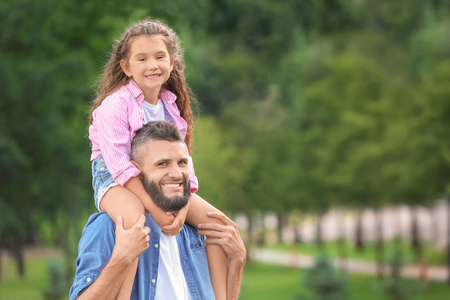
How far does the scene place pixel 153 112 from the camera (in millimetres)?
2857

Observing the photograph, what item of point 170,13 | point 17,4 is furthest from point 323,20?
point 17,4

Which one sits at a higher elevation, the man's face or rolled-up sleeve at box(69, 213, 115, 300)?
the man's face

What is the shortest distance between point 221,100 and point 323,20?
15942 mm

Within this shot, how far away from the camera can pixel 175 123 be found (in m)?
2.92

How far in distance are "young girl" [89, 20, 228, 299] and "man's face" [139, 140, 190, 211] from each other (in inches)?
1.6

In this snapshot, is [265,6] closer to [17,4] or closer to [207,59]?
[17,4]

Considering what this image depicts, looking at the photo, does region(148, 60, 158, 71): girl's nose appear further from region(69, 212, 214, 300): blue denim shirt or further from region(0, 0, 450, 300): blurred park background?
region(0, 0, 450, 300): blurred park background

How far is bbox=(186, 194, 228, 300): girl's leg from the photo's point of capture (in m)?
2.88

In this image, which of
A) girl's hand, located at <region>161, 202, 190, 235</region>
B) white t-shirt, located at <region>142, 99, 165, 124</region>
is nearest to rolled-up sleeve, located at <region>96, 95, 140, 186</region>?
white t-shirt, located at <region>142, 99, 165, 124</region>

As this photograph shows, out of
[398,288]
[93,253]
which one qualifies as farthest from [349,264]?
[93,253]

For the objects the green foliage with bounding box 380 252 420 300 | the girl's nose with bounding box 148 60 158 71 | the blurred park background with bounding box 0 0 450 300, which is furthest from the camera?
the green foliage with bounding box 380 252 420 300

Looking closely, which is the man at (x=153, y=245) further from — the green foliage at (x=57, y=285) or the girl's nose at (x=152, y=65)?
the green foliage at (x=57, y=285)

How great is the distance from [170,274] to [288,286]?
26.9 m

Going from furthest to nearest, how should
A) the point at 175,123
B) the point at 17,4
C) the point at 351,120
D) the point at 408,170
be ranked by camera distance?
the point at 351,120 < the point at 408,170 < the point at 17,4 < the point at 175,123
